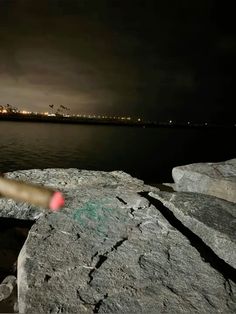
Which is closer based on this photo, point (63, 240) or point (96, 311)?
point (96, 311)

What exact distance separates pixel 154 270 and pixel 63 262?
1.33 meters

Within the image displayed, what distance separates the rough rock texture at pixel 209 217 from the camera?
16.0 ft

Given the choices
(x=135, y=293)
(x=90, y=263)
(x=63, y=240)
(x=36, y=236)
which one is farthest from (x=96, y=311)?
(x=36, y=236)

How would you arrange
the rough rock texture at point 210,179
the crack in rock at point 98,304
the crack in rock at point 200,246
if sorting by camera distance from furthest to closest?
the rough rock texture at point 210,179
the crack in rock at point 200,246
the crack in rock at point 98,304

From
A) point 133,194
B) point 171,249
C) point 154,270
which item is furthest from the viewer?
point 133,194

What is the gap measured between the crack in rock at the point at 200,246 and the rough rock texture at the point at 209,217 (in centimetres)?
7

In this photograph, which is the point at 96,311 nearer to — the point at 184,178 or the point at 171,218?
the point at 171,218

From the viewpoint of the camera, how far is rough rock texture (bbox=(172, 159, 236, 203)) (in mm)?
7203

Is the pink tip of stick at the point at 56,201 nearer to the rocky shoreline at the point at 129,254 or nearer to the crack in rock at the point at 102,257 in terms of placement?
the rocky shoreline at the point at 129,254

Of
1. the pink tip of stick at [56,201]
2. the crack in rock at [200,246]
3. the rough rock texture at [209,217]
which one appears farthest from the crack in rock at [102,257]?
the pink tip of stick at [56,201]

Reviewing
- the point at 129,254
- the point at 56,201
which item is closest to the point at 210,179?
the point at 129,254

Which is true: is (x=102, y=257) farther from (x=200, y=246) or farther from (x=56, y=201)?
(x=56, y=201)

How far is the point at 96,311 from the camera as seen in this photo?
10.9 feet

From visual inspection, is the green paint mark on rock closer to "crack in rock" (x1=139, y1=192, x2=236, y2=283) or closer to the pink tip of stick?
"crack in rock" (x1=139, y1=192, x2=236, y2=283)
